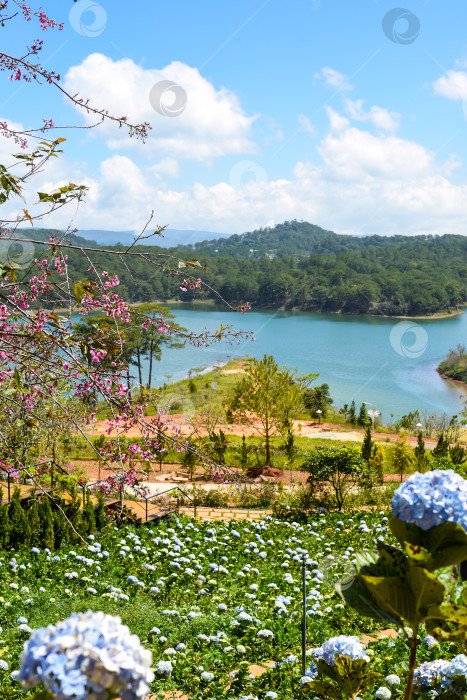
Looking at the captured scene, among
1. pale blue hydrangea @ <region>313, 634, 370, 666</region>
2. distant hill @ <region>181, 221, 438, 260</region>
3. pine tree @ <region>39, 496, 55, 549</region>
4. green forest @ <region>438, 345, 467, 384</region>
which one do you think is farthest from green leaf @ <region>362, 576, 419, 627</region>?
distant hill @ <region>181, 221, 438, 260</region>

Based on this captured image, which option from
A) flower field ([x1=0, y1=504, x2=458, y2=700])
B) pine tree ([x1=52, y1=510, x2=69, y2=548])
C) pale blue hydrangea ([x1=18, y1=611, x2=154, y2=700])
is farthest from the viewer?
pine tree ([x1=52, y1=510, x2=69, y2=548])

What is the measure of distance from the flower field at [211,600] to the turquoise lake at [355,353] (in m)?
21.9

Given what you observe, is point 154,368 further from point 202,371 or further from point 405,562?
point 405,562

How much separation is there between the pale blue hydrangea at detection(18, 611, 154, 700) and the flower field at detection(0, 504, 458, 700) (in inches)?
26.8

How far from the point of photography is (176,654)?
13.3 feet

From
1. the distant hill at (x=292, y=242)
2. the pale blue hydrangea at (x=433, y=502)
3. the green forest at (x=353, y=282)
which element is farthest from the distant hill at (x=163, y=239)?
the distant hill at (x=292, y=242)

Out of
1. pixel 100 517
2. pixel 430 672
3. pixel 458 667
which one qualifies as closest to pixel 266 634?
pixel 430 672

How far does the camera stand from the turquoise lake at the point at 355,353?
35.2 m

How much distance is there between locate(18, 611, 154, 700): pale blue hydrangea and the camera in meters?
0.75

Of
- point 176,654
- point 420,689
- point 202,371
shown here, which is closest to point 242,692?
point 176,654

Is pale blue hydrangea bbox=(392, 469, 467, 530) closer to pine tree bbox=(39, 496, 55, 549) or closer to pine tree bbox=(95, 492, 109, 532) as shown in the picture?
pine tree bbox=(39, 496, 55, 549)

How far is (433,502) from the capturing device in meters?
1.10

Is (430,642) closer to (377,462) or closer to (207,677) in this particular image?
(207,677)

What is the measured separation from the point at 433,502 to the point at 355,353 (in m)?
49.2
